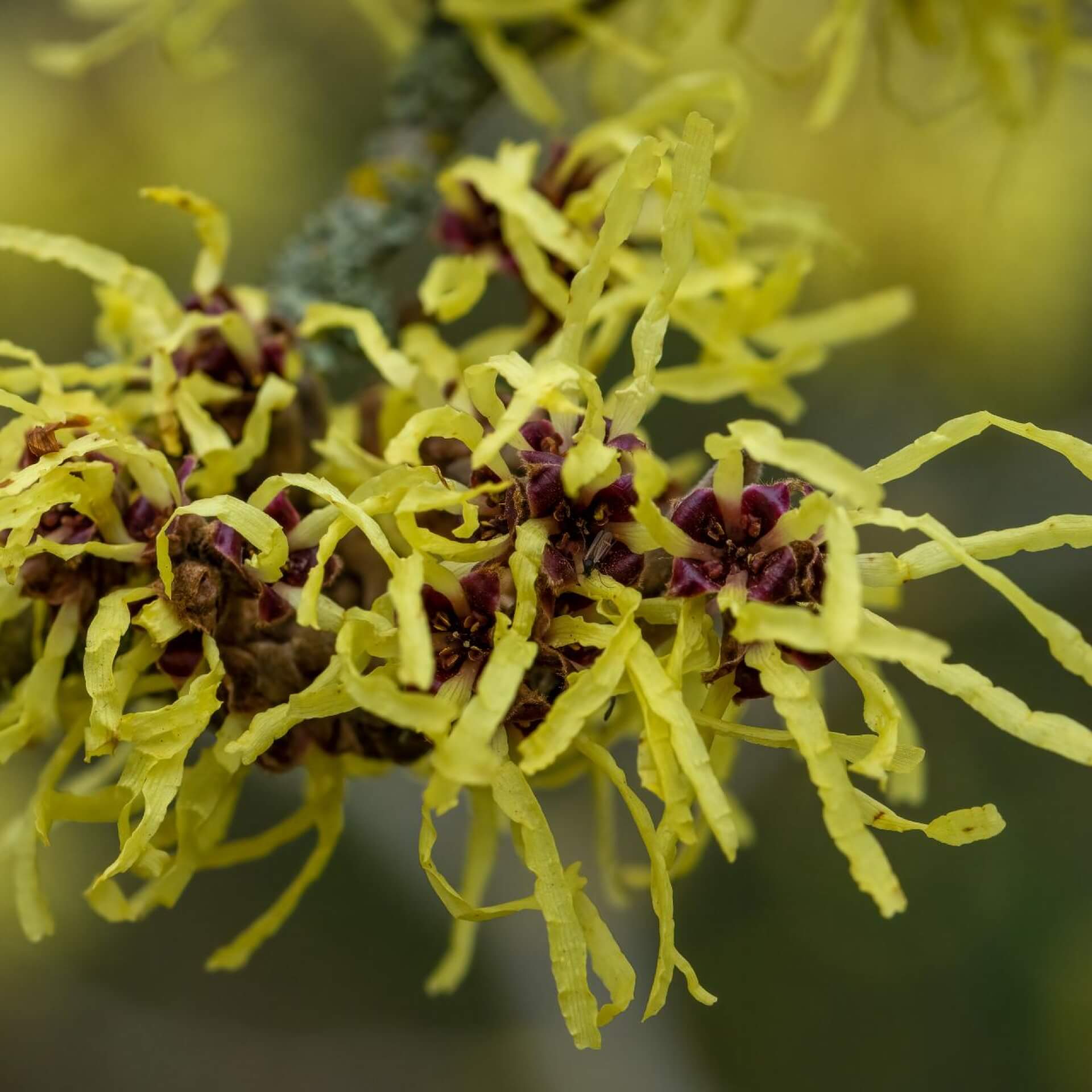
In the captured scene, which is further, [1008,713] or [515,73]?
[515,73]

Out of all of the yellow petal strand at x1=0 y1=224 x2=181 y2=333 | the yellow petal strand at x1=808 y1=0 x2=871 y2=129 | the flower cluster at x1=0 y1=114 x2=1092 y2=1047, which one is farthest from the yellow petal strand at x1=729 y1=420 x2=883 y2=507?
the yellow petal strand at x1=808 y1=0 x2=871 y2=129

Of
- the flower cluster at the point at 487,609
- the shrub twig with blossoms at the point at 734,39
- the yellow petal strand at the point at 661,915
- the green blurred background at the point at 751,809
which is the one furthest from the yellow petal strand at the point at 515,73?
the green blurred background at the point at 751,809

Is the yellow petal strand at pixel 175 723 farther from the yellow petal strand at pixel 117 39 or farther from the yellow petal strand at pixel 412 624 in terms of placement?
the yellow petal strand at pixel 117 39

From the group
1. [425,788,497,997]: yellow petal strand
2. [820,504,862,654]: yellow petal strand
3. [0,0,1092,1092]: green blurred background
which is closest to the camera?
[820,504,862,654]: yellow petal strand

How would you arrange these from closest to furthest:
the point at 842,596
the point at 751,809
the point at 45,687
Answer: the point at 842,596 → the point at 45,687 → the point at 751,809

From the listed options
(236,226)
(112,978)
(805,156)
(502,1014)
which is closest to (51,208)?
(236,226)

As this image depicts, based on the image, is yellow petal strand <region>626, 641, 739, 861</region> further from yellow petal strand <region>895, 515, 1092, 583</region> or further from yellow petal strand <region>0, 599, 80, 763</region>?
yellow petal strand <region>0, 599, 80, 763</region>

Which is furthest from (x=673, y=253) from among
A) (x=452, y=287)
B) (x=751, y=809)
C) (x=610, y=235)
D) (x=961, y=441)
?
(x=751, y=809)

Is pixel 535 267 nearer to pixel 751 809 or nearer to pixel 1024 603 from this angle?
pixel 1024 603

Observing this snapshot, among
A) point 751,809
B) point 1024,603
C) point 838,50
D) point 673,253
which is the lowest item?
point 751,809
